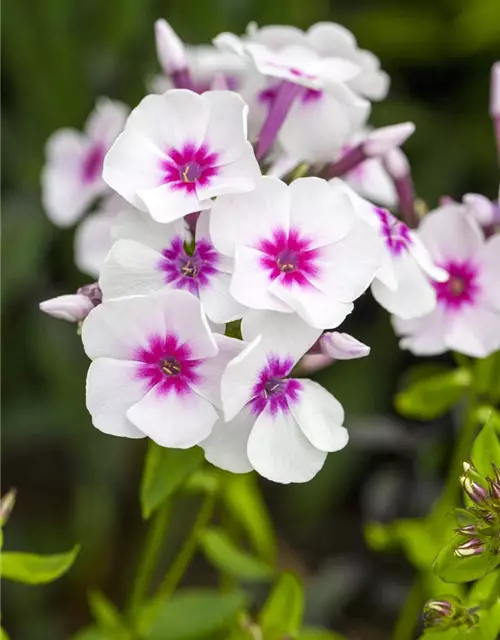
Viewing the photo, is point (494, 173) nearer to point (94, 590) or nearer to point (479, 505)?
point (94, 590)

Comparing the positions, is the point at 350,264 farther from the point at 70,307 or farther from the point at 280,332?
the point at 70,307

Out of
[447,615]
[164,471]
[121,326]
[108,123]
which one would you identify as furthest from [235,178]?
[108,123]

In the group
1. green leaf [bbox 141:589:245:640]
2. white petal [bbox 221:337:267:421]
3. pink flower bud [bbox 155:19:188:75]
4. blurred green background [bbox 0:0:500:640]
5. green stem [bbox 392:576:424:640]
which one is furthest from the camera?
blurred green background [bbox 0:0:500:640]

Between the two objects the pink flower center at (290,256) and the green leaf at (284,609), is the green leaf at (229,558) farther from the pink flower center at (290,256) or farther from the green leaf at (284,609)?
the pink flower center at (290,256)

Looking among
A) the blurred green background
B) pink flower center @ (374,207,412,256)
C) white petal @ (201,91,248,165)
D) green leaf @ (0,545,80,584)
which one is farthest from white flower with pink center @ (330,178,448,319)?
the blurred green background

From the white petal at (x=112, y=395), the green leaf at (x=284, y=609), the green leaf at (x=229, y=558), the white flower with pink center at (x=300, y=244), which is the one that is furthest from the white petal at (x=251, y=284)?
the green leaf at (x=229, y=558)

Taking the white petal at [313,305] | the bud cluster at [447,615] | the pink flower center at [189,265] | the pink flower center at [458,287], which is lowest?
the bud cluster at [447,615]

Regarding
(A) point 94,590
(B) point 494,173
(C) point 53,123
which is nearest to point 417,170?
(B) point 494,173

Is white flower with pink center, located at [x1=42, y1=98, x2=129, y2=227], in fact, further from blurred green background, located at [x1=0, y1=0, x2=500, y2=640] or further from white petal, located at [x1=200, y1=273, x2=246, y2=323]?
white petal, located at [x1=200, y1=273, x2=246, y2=323]
